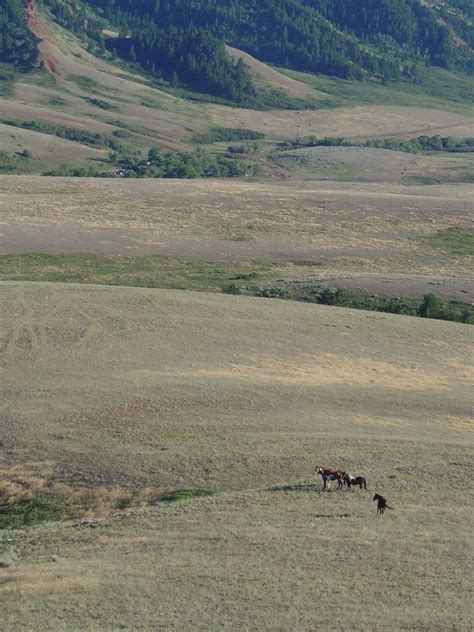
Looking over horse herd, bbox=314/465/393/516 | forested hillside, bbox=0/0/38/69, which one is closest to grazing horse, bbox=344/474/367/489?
horse herd, bbox=314/465/393/516

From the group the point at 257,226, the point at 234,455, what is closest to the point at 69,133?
the point at 257,226

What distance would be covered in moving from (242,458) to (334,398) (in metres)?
6.91

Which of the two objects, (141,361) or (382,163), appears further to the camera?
(382,163)

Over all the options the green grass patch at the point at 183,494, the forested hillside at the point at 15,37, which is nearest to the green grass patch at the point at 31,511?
the green grass patch at the point at 183,494

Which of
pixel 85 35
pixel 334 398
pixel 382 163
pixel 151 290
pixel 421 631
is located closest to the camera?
pixel 421 631

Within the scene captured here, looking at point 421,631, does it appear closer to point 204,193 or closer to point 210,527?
point 210,527

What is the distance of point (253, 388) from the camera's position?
117 feet

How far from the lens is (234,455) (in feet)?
97.0

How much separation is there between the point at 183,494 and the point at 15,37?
15037 cm

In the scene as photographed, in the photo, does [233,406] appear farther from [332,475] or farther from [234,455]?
[332,475]

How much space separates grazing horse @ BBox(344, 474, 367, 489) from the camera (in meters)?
26.6

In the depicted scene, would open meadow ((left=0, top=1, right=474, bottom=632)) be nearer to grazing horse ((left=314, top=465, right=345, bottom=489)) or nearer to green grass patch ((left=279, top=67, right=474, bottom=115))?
grazing horse ((left=314, top=465, right=345, bottom=489))

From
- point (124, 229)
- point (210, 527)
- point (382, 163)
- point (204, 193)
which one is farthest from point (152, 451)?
point (382, 163)

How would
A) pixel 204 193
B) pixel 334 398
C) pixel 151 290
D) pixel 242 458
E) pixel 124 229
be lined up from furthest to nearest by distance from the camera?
1. pixel 204 193
2. pixel 124 229
3. pixel 151 290
4. pixel 334 398
5. pixel 242 458
